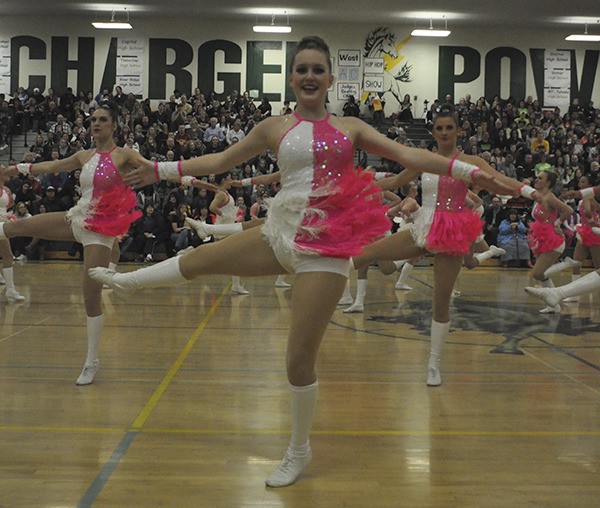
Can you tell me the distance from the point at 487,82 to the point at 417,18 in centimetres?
318

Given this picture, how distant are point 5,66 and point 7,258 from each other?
15274 millimetres

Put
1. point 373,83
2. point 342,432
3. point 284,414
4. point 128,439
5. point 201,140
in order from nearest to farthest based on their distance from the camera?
point 128,439, point 342,432, point 284,414, point 201,140, point 373,83

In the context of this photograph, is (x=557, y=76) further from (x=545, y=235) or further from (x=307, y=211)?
(x=307, y=211)

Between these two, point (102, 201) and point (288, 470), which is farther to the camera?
point (102, 201)

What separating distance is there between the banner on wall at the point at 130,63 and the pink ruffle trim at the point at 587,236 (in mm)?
16454

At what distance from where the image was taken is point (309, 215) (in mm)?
2945

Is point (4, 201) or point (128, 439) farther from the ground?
point (4, 201)

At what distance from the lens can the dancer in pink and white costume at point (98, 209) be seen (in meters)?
4.53

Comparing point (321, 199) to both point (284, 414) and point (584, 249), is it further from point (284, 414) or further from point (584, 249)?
point (584, 249)

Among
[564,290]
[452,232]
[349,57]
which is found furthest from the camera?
[349,57]

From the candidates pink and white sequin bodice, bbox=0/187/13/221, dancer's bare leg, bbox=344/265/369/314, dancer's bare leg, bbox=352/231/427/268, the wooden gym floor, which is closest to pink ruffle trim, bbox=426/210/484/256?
dancer's bare leg, bbox=352/231/427/268

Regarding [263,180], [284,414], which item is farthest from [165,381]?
[263,180]

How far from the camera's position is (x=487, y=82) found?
22.5 metres

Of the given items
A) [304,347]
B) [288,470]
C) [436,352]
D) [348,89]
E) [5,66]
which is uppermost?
[5,66]
